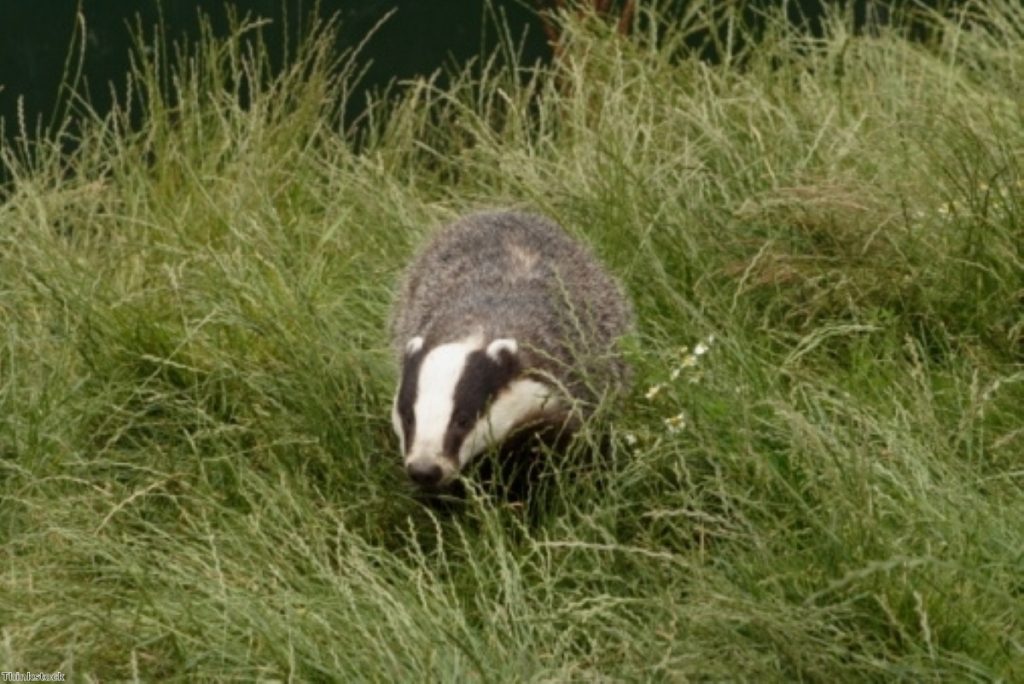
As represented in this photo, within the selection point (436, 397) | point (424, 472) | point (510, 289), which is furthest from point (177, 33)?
point (424, 472)

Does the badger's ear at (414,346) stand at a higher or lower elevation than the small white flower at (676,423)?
lower

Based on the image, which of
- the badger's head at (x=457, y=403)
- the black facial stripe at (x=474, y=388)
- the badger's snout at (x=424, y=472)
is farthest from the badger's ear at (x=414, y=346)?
the badger's snout at (x=424, y=472)

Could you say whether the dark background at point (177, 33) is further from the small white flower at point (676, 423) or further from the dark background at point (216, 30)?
the small white flower at point (676, 423)

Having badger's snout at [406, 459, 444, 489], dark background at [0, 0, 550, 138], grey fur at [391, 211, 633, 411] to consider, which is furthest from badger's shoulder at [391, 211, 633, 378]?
dark background at [0, 0, 550, 138]

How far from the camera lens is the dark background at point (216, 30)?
9.25 metres

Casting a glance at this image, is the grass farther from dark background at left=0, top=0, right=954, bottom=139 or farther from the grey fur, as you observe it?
dark background at left=0, top=0, right=954, bottom=139

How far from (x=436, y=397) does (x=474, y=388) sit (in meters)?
0.10

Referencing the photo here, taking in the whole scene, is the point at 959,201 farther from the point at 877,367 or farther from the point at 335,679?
the point at 335,679

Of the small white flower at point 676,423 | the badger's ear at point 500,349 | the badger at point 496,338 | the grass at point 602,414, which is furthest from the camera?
the badger's ear at point 500,349

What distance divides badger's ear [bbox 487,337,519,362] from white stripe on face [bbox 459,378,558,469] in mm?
78

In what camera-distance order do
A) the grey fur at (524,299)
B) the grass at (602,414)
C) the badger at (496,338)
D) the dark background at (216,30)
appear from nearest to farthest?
the grass at (602,414), the badger at (496,338), the grey fur at (524,299), the dark background at (216,30)

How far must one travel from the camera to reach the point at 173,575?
493cm

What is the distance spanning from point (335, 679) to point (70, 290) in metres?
2.26

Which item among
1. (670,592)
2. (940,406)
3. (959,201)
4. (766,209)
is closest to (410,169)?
(766,209)
